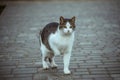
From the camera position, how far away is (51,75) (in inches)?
217

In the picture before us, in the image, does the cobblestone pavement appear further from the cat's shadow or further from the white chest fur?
the white chest fur

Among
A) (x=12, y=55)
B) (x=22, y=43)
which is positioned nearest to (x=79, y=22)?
(x=22, y=43)

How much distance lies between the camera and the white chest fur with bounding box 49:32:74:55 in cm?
511

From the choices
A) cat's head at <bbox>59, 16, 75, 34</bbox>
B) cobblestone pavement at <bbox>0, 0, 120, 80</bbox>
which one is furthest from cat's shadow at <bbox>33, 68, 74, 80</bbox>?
cat's head at <bbox>59, 16, 75, 34</bbox>

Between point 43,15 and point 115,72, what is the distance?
6.04m

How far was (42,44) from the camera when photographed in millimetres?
5605

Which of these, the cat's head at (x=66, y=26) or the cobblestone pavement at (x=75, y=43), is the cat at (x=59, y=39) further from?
the cobblestone pavement at (x=75, y=43)

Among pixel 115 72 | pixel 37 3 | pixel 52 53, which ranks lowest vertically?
pixel 115 72

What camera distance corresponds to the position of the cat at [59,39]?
16.4 feet

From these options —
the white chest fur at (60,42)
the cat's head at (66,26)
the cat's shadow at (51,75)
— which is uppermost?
the cat's head at (66,26)

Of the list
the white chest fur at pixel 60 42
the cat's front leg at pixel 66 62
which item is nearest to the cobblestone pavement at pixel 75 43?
the cat's front leg at pixel 66 62

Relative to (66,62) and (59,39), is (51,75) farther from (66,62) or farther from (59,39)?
(59,39)

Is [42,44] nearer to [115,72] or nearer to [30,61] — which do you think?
[30,61]

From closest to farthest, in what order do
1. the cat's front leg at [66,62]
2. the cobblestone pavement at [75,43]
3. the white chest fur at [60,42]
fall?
the white chest fur at [60,42] → the cat's front leg at [66,62] → the cobblestone pavement at [75,43]
